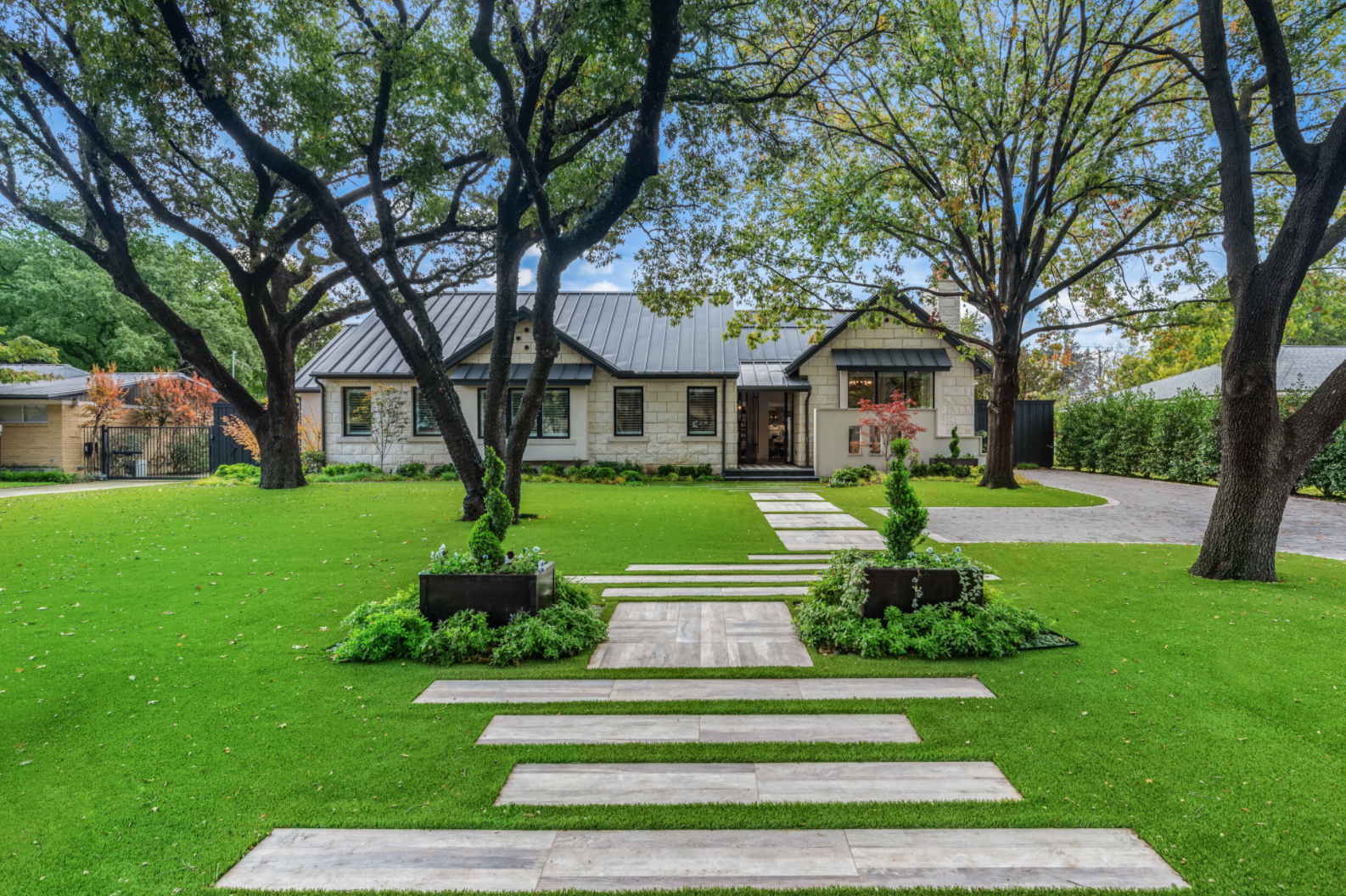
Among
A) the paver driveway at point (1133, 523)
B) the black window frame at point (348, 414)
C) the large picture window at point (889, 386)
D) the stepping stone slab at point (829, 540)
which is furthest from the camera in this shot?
the large picture window at point (889, 386)

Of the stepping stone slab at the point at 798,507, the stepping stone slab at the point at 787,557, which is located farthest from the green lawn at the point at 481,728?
the stepping stone slab at the point at 798,507

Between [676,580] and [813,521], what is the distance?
4.60 m

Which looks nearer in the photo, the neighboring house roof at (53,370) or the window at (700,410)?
the window at (700,410)

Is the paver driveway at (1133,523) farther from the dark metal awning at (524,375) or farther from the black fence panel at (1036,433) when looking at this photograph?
the dark metal awning at (524,375)

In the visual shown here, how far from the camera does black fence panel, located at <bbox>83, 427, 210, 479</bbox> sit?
2003 cm

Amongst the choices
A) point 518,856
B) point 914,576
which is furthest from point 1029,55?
point 518,856

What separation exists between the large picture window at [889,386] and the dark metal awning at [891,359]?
484mm

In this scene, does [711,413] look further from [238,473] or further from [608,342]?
[238,473]

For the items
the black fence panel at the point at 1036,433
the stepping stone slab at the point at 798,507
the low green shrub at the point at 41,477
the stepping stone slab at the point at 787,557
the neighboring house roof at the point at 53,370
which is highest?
the neighboring house roof at the point at 53,370

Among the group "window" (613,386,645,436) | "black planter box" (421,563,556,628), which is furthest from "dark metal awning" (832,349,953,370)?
"black planter box" (421,563,556,628)

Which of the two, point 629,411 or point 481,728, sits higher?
point 629,411

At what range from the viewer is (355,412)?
1903cm

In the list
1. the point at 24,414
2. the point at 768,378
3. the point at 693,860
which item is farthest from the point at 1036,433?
the point at 24,414

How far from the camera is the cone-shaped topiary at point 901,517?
475cm
